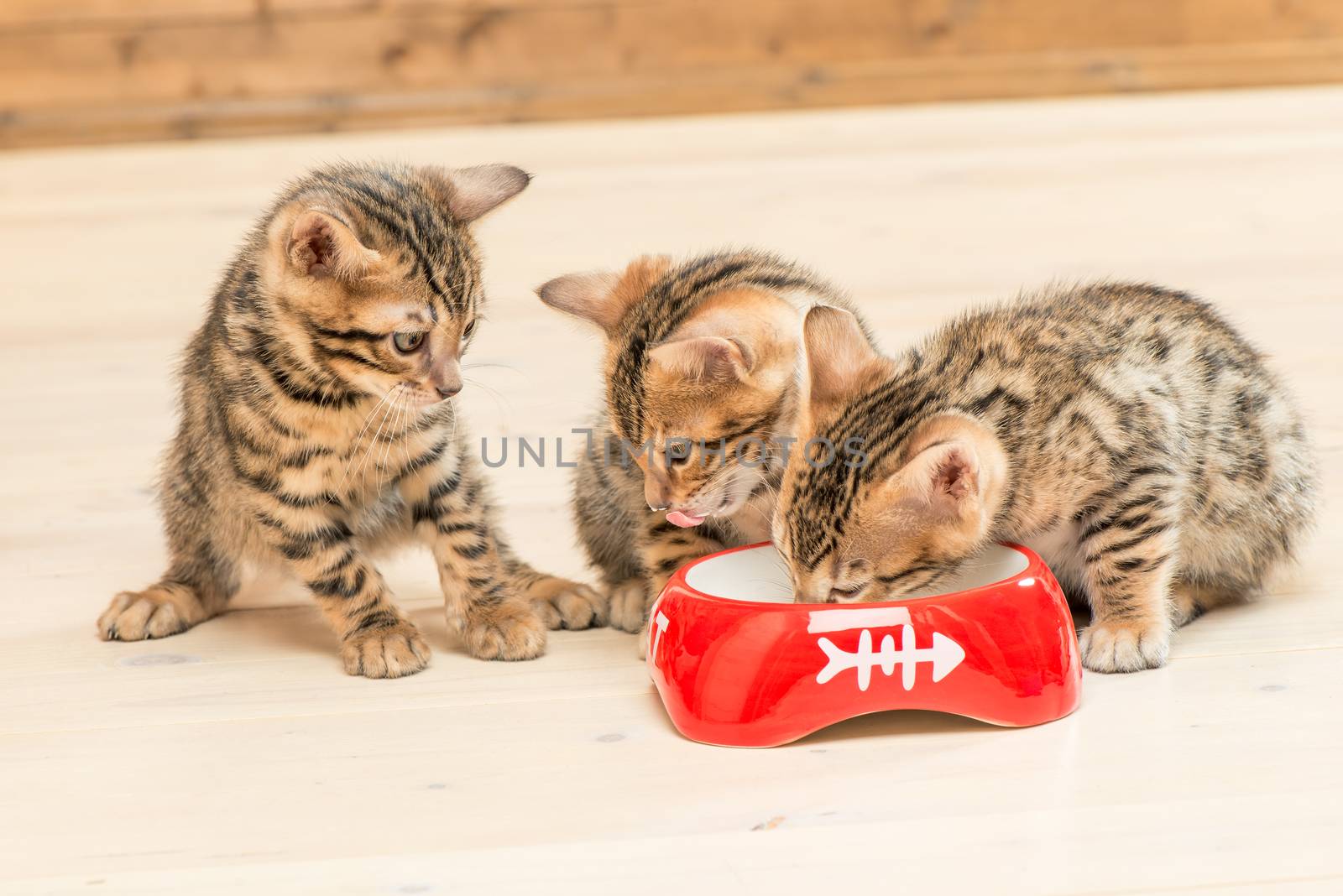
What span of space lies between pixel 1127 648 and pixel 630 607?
0.74 metres

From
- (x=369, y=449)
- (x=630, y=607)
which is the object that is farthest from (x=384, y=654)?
(x=630, y=607)

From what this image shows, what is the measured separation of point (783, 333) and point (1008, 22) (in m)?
4.55

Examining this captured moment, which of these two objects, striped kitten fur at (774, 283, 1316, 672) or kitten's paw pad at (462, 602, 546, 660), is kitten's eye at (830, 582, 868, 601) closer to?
striped kitten fur at (774, 283, 1316, 672)

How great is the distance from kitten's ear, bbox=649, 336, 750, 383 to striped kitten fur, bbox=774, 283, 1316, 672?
0.30 ft

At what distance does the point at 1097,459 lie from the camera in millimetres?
1928

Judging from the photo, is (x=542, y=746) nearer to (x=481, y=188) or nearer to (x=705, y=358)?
(x=705, y=358)

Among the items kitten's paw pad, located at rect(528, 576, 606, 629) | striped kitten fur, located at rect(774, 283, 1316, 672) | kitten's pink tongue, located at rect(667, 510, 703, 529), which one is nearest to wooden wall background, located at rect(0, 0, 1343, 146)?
kitten's paw pad, located at rect(528, 576, 606, 629)

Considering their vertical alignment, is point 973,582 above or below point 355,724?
above

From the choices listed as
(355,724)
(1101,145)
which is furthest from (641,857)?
(1101,145)

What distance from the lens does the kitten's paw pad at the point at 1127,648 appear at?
77.5 inches

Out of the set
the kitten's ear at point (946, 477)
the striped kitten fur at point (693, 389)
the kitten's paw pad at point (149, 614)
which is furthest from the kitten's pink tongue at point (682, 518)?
the kitten's paw pad at point (149, 614)

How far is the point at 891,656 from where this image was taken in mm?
1746

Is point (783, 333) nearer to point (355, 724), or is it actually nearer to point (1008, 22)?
point (355, 724)

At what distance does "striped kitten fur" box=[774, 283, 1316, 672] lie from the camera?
71.6 inches
